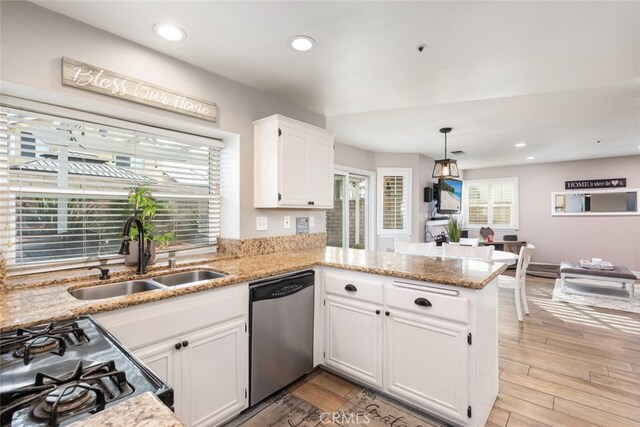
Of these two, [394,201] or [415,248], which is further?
[394,201]

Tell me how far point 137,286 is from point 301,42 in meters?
1.90

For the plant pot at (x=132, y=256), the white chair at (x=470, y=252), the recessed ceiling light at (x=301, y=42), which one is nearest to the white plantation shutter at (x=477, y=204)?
the white chair at (x=470, y=252)

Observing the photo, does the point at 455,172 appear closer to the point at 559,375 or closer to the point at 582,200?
the point at 559,375

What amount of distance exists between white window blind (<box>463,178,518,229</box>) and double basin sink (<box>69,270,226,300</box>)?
305 inches

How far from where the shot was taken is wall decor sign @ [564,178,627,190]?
6.42 m

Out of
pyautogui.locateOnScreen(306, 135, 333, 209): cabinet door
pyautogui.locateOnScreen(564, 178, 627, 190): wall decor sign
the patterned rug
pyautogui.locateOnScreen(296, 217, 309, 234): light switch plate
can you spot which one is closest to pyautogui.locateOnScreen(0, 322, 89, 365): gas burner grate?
the patterned rug

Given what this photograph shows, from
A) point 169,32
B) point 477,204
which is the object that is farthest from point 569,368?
point 477,204

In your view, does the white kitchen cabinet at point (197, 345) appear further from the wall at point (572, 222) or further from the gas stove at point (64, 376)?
the wall at point (572, 222)

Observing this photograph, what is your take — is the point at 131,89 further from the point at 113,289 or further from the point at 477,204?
the point at 477,204

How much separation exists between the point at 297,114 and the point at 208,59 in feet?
3.68

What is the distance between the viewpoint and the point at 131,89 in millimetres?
2020

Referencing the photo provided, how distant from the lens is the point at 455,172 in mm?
4227

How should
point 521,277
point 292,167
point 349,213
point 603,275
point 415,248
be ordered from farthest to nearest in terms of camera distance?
point 349,213 → point 603,275 → point 521,277 → point 415,248 → point 292,167

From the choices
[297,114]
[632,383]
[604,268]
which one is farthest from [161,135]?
[604,268]
